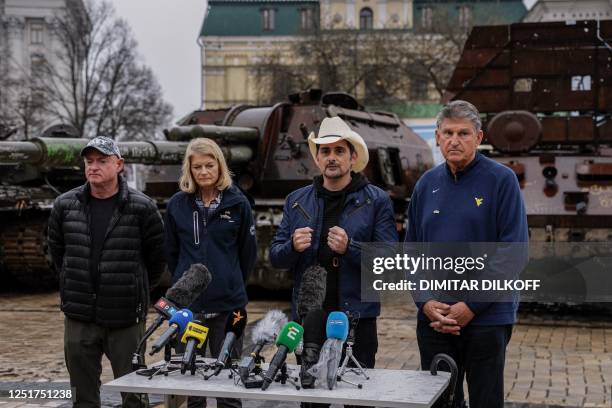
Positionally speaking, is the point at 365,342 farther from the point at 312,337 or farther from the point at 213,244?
the point at 213,244

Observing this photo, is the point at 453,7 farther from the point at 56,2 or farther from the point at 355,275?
the point at 355,275

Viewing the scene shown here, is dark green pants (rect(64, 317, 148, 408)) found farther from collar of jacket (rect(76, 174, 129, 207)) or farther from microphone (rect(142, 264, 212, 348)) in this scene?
microphone (rect(142, 264, 212, 348))

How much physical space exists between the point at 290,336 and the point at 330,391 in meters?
0.29

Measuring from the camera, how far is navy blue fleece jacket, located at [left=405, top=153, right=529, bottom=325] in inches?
190

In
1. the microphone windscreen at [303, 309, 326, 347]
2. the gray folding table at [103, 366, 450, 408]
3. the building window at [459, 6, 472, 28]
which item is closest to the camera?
the gray folding table at [103, 366, 450, 408]

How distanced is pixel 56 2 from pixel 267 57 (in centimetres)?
1465

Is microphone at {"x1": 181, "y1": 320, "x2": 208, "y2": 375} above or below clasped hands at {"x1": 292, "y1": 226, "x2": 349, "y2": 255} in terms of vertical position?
below

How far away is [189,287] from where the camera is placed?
503cm

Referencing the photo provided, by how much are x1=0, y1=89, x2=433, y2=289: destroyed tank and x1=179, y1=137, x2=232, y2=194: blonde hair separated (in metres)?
6.56

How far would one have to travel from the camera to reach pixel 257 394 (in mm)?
4137

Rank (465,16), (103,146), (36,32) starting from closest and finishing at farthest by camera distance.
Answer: (103,146) → (465,16) → (36,32)

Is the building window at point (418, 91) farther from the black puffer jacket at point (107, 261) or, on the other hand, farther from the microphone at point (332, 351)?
the microphone at point (332, 351)

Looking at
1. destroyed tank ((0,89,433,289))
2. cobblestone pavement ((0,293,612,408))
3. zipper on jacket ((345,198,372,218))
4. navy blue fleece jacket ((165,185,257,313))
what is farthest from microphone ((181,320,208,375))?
destroyed tank ((0,89,433,289))

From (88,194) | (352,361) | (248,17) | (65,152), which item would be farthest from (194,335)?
(248,17)
